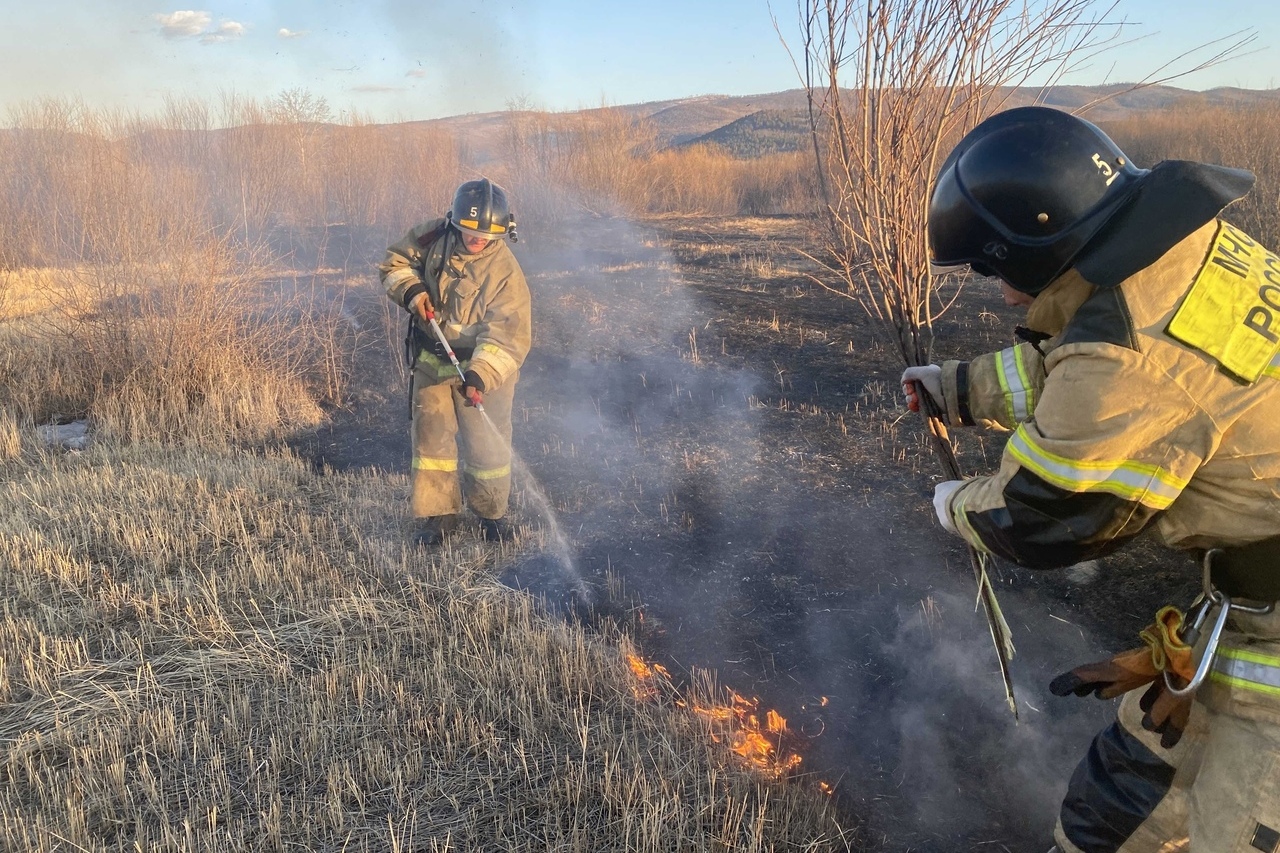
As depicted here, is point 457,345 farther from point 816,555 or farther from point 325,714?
point 816,555

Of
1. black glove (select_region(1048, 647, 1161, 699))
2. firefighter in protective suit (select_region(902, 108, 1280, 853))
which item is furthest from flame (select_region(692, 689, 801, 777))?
black glove (select_region(1048, 647, 1161, 699))

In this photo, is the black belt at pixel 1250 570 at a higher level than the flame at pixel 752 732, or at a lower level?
higher

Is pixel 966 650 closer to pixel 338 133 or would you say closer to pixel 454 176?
pixel 454 176

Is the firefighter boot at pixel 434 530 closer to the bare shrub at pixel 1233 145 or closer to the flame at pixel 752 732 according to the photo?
the flame at pixel 752 732

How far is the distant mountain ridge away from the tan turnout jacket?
2.10m

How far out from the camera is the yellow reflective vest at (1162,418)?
1.63 meters

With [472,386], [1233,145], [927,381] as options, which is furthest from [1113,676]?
[1233,145]

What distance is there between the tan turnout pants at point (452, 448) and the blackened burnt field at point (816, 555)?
1.43ft

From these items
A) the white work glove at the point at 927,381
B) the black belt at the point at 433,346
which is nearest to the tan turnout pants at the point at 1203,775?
the white work glove at the point at 927,381

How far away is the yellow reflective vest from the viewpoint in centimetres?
163

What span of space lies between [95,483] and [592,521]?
368 cm

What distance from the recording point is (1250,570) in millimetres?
1745

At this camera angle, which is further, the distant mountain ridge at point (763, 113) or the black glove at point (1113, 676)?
the distant mountain ridge at point (763, 113)

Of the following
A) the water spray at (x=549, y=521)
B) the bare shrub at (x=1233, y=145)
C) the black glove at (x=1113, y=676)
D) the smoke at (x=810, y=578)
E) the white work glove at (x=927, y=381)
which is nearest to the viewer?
the black glove at (x=1113, y=676)
